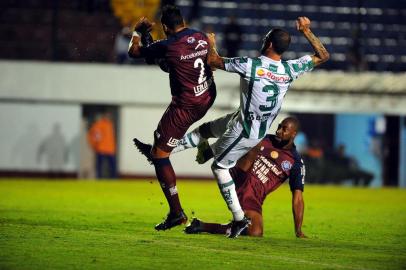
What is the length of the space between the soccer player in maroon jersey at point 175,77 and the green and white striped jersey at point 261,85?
25.0 inches

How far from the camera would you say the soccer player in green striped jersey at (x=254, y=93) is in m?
10.5

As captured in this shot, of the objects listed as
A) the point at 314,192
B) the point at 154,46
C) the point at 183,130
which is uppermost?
the point at 154,46

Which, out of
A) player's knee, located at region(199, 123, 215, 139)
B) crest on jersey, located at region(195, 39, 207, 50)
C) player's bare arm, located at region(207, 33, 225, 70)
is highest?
crest on jersey, located at region(195, 39, 207, 50)

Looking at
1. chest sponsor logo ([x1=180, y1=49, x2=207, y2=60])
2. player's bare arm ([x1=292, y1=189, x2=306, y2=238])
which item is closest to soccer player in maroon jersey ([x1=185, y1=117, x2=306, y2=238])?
player's bare arm ([x1=292, y1=189, x2=306, y2=238])

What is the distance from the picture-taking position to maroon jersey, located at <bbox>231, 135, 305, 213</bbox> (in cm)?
1157

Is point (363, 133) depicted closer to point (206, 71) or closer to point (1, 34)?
point (1, 34)

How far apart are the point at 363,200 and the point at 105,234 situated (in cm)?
1100

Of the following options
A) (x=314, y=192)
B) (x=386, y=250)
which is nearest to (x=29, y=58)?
(x=314, y=192)

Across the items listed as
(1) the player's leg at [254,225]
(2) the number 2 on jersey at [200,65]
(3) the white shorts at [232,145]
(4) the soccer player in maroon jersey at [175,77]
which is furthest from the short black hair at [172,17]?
(1) the player's leg at [254,225]

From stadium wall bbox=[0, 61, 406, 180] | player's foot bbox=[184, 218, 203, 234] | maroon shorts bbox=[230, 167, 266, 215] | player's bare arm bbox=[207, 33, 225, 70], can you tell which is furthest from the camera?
stadium wall bbox=[0, 61, 406, 180]

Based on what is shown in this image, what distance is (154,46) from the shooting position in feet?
36.0

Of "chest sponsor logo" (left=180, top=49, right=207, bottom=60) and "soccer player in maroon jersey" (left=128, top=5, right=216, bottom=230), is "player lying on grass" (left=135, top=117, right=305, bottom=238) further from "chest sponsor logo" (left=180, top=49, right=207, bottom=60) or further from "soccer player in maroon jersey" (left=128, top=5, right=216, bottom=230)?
"chest sponsor logo" (left=180, top=49, right=207, bottom=60)

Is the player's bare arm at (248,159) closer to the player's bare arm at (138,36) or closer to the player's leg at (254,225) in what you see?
the player's leg at (254,225)

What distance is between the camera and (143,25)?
436 inches
